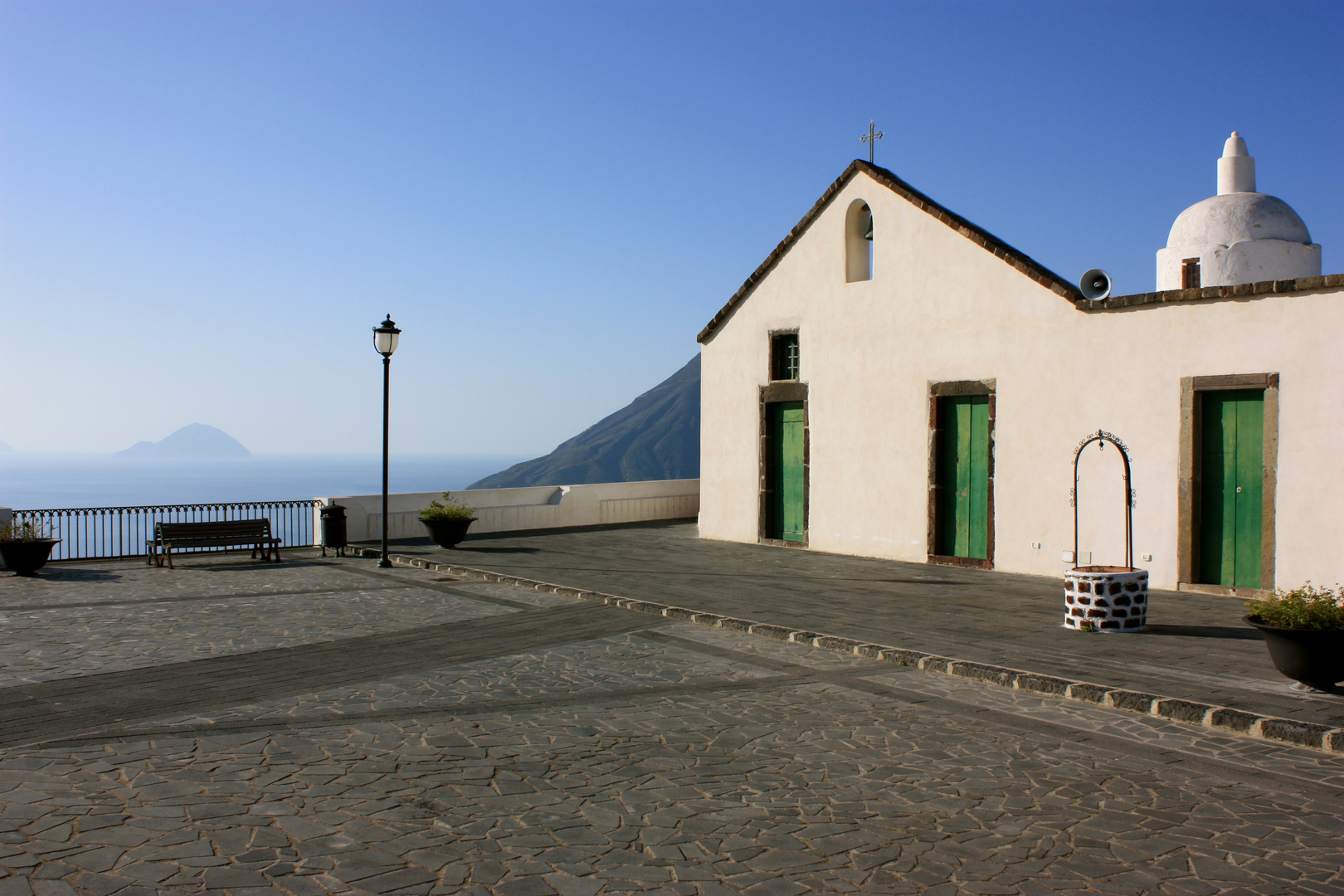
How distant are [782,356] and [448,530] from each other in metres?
7.34

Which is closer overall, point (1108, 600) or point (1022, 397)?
point (1108, 600)

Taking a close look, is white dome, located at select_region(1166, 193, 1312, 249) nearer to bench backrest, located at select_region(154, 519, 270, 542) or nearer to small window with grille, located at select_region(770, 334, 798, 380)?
small window with grille, located at select_region(770, 334, 798, 380)

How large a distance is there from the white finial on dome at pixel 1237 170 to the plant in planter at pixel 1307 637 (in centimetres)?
1574

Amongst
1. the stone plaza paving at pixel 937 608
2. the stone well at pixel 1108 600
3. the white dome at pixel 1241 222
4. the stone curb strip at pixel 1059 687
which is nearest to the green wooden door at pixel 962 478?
the stone plaza paving at pixel 937 608

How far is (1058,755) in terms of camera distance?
6055 millimetres

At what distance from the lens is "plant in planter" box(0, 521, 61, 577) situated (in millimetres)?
15125

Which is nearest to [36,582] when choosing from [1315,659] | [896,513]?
[896,513]

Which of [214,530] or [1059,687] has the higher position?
[214,530]

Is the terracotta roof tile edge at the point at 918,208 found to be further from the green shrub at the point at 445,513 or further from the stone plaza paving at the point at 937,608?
the green shrub at the point at 445,513

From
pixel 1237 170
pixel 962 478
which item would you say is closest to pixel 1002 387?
pixel 962 478

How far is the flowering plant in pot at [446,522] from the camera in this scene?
1839cm

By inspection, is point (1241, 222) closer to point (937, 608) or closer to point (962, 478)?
point (962, 478)

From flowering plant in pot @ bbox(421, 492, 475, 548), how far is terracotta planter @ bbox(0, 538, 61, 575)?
20.1ft

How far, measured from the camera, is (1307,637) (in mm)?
7199
